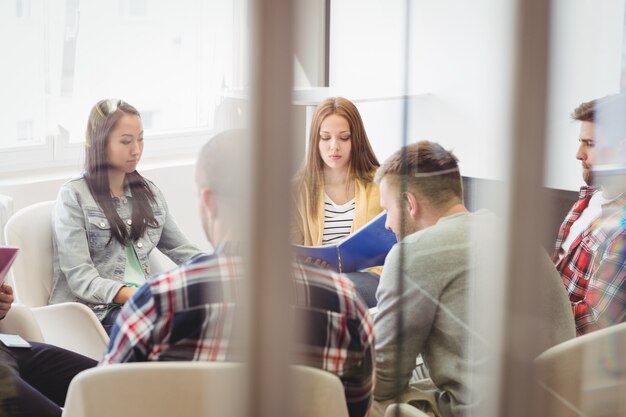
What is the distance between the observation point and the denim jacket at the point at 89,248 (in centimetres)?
103

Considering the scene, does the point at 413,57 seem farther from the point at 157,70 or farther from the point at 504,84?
the point at 157,70

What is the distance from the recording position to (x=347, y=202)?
38.1 inches

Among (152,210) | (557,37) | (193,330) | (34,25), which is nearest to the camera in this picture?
(557,37)

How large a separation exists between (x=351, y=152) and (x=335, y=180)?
82mm

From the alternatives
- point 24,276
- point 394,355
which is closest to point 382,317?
point 394,355

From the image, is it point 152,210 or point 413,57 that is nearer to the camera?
point 413,57

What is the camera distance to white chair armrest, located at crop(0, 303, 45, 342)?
957mm

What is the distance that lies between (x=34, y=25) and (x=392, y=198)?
0.44 meters

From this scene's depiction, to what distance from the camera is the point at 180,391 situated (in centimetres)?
70

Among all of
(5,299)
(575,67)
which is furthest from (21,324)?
(575,67)

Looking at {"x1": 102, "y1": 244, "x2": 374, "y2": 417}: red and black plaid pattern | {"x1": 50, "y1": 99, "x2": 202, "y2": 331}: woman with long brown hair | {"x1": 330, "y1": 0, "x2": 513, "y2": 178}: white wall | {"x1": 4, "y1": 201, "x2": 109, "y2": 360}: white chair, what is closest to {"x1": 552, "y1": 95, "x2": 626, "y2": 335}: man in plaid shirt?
{"x1": 330, "y1": 0, "x2": 513, "y2": 178}: white wall

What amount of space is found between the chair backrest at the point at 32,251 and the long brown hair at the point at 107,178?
7 centimetres

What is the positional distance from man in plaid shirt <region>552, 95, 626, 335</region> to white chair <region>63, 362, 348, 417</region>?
0.35 m

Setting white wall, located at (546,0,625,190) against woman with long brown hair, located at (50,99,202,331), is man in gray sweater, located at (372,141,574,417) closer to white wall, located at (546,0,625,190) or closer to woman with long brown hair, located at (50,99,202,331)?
white wall, located at (546,0,625,190)
